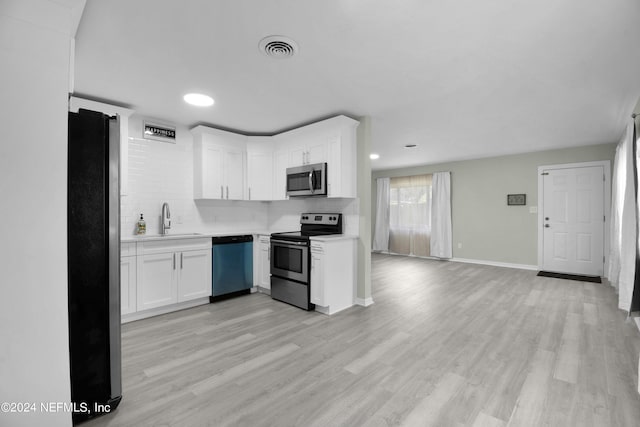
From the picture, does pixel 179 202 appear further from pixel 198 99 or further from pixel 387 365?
pixel 387 365

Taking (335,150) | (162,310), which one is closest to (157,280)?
(162,310)

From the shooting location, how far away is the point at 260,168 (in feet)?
14.7

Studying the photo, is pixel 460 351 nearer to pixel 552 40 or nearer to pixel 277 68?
pixel 552 40

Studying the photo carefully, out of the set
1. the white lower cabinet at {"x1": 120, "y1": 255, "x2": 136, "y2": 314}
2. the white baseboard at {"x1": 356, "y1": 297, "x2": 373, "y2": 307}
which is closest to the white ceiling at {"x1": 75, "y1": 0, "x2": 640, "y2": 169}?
the white lower cabinet at {"x1": 120, "y1": 255, "x2": 136, "y2": 314}

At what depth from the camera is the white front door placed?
5219mm

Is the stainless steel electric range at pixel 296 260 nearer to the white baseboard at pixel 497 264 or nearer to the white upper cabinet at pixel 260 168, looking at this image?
the white upper cabinet at pixel 260 168

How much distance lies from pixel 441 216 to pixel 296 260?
475cm

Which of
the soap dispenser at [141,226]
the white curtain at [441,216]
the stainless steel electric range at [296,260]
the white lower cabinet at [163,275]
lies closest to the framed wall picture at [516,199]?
the white curtain at [441,216]

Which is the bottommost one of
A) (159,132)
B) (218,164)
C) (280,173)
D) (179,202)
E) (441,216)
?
(441,216)

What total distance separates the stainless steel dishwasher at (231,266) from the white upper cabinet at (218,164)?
2.23ft

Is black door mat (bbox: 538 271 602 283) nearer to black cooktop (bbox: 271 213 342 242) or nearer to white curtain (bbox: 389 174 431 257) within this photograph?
white curtain (bbox: 389 174 431 257)

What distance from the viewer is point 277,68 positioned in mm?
2434

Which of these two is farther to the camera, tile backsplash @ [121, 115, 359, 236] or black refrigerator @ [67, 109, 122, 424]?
tile backsplash @ [121, 115, 359, 236]

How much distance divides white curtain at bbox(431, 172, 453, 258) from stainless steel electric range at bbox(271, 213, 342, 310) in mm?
4180
